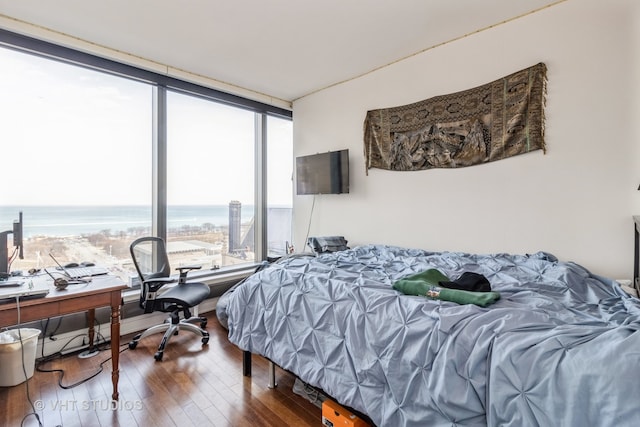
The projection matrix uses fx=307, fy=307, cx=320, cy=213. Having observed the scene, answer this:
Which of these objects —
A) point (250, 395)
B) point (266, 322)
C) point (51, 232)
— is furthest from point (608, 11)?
point (51, 232)

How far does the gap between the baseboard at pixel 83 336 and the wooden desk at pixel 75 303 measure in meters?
1.04

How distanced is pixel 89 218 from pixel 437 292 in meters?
3.19

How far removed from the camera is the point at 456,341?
3.88 feet

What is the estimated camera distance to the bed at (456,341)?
3.02 feet

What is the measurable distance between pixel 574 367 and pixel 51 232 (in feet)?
12.1

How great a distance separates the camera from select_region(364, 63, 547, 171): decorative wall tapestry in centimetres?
245

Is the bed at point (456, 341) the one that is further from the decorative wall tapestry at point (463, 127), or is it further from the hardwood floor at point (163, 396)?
the decorative wall tapestry at point (463, 127)

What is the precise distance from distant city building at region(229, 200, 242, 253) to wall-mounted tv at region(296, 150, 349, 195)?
0.84 metres

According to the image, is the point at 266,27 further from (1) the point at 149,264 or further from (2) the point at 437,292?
(1) the point at 149,264

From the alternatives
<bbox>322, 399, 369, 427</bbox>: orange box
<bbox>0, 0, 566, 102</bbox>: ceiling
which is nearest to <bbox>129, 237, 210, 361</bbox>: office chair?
<bbox>322, 399, 369, 427</bbox>: orange box

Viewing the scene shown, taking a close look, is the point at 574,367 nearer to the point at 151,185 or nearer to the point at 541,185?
the point at 541,185

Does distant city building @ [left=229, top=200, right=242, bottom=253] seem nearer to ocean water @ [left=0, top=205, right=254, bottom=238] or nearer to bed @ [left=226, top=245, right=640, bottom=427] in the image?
ocean water @ [left=0, top=205, right=254, bottom=238]

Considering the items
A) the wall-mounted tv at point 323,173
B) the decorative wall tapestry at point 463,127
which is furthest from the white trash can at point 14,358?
the decorative wall tapestry at point 463,127

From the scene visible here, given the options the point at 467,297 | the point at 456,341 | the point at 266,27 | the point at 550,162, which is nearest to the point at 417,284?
the point at 467,297
